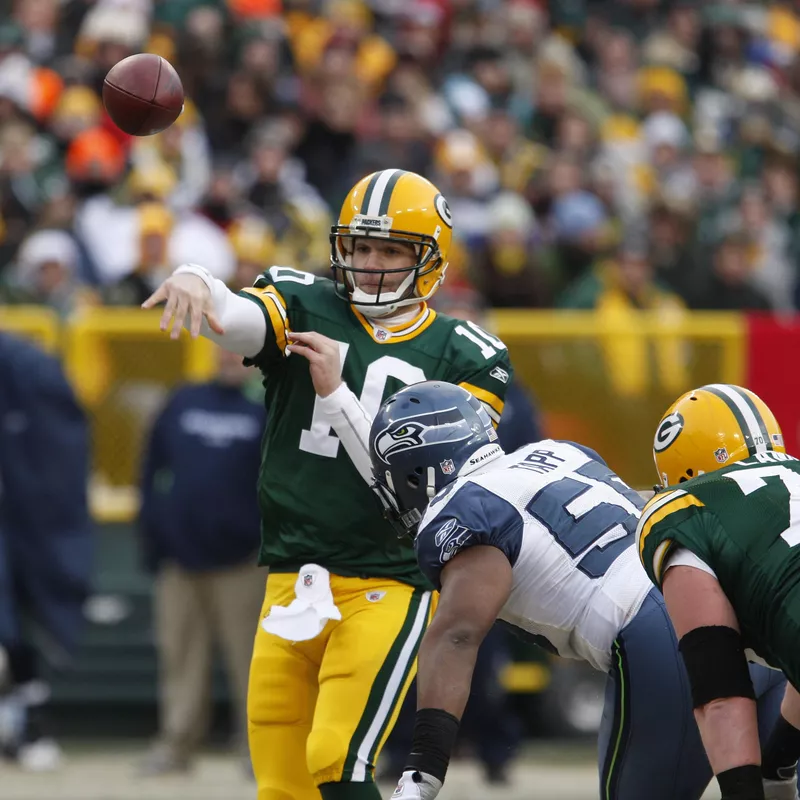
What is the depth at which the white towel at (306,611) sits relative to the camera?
450 centimetres

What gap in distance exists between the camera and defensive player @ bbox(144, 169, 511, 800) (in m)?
4.41

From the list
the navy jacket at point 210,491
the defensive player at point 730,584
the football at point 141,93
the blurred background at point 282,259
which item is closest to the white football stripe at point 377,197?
the football at point 141,93

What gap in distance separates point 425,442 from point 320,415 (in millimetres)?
598

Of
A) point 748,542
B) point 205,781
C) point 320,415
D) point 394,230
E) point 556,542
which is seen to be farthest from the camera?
point 205,781

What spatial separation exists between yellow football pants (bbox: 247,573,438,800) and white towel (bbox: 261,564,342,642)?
0.03 m

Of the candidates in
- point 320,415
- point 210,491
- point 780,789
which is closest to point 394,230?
point 320,415

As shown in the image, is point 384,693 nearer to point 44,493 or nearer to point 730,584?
point 730,584

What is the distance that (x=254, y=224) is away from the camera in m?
9.54

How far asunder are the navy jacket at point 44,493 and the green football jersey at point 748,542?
5.17 meters

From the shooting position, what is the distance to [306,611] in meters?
4.52

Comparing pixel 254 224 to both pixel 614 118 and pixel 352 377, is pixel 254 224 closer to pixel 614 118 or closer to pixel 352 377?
pixel 614 118

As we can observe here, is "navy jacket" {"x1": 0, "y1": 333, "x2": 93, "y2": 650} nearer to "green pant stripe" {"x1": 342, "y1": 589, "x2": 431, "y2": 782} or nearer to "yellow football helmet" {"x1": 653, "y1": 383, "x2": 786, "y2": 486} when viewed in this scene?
"green pant stripe" {"x1": 342, "y1": 589, "x2": 431, "y2": 782}

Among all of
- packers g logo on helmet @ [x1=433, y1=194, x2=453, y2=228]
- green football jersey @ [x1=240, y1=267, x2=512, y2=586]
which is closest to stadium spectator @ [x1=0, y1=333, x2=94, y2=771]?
green football jersey @ [x1=240, y1=267, x2=512, y2=586]

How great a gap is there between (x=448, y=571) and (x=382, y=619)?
0.76 metres
